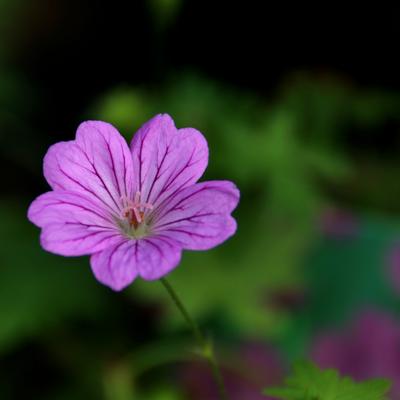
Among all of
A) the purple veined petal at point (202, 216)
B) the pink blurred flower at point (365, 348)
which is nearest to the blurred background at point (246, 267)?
the pink blurred flower at point (365, 348)

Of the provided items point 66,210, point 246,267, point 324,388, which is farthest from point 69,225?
point 246,267

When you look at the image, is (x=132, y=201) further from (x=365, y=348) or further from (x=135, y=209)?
(x=365, y=348)

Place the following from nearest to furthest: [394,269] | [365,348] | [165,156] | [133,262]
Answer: [133,262] < [165,156] < [365,348] < [394,269]

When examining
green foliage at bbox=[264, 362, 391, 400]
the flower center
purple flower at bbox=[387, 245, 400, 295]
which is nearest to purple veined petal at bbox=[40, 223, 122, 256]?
the flower center

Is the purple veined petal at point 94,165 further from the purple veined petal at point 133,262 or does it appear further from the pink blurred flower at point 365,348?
the pink blurred flower at point 365,348

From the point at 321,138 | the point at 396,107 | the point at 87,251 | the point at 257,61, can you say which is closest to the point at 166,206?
the point at 87,251

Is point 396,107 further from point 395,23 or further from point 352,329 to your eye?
point 352,329

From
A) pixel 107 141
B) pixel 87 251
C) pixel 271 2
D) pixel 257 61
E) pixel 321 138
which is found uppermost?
pixel 271 2
